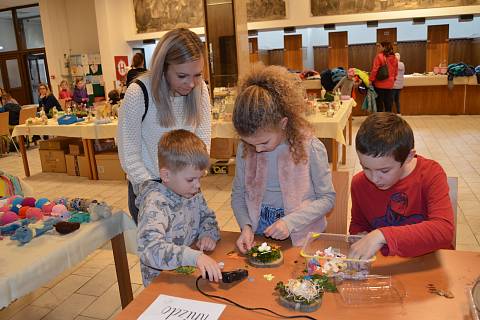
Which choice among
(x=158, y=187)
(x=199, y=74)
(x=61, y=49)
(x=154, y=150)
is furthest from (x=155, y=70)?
(x=61, y=49)

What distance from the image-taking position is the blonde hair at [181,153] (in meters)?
1.60

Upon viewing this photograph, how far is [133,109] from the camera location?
2014 mm

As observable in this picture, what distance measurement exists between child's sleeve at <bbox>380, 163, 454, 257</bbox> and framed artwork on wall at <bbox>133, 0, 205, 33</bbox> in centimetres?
983

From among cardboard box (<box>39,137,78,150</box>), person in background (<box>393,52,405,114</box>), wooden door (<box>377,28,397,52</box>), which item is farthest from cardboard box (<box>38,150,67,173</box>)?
wooden door (<box>377,28,397,52</box>)

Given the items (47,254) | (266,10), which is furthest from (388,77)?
(47,254)

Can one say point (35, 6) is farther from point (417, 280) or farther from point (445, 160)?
point (417, 280)

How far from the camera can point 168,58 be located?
192cm

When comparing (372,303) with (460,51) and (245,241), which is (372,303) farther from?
(460,51)

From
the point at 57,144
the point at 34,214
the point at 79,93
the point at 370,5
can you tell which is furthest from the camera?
the point at 79,93

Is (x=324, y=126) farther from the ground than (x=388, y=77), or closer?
closer

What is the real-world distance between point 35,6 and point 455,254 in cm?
1356

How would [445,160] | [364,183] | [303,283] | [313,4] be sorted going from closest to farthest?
1. [303,283]
2. [364,183]
3. [445,160]
4. [313,4]

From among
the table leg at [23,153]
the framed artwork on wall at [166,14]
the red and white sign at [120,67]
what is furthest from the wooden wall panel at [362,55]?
the table leg at [23,153]

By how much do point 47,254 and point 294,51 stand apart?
9.86 metres
